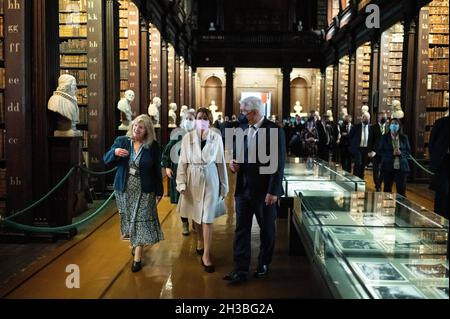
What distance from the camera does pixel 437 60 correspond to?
9297 mm

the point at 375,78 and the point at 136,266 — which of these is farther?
the point at 375,78

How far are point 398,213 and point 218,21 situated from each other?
19.0 m

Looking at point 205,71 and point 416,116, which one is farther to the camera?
point 205,71

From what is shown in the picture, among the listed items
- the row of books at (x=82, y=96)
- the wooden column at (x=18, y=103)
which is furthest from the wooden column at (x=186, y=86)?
the wooden column at (x=18, y=103)

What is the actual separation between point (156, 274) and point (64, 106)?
6.95 feet

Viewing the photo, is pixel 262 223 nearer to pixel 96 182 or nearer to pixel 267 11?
pixel 96 182

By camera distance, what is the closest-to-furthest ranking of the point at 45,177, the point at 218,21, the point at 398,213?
the point at 398,213 < the point at 45,177 < the point at 218,21

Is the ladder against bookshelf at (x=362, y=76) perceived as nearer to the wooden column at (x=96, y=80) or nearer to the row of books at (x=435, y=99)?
the row of books at (x=435, y=99)

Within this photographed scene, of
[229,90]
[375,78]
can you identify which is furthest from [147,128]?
[229,90]

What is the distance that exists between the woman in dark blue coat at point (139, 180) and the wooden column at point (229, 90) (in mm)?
15804

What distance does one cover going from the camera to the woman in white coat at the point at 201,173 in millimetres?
4082

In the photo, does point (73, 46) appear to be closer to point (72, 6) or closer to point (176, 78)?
point (72, 6)

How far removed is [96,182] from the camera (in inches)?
279
